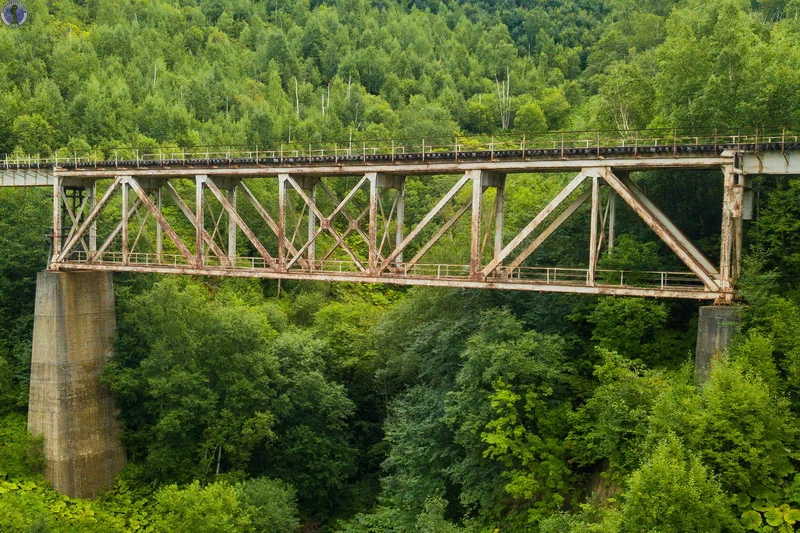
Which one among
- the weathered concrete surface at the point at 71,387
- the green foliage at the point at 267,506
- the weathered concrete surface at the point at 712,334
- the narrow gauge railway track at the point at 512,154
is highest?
the narrow gauge railway track at the point at 512,154

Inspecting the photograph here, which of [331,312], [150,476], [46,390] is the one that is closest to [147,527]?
[150,476]

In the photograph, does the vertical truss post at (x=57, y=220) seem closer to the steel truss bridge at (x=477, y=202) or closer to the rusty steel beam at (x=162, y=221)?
the steel truss bridge at (x=477, y=202)

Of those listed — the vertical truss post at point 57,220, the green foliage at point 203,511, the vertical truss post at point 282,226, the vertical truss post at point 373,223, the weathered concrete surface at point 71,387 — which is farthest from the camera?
Answer: the vertical truss post at point 57,220

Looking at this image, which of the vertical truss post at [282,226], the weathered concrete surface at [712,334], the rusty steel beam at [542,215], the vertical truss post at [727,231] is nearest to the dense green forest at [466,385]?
the weathered concrete surface at [712,334]

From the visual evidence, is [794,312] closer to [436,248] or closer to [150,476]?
[436,248]

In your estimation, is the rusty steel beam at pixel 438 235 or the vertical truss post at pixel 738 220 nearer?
the vertical truss post at pixel 738 220

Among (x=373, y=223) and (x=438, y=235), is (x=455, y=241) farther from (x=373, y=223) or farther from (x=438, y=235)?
(x=373, y=223)
